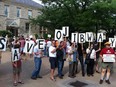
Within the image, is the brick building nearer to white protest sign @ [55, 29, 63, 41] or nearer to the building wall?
the building wall

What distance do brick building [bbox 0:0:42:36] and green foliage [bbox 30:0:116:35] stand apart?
12.3 meters

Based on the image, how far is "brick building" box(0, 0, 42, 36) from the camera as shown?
4656cm

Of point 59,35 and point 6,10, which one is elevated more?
point 6,10

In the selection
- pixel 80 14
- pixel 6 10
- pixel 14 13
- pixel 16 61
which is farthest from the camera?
pixel 14 13

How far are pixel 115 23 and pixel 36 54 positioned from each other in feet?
74.7

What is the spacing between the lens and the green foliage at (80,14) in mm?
29797

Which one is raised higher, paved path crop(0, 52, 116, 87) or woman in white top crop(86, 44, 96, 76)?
woman in white top crop(86, 44, 96, 76)

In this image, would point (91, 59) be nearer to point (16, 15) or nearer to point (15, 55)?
point (15, 55)

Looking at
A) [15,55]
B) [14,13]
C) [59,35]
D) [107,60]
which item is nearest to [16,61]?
[15,55]

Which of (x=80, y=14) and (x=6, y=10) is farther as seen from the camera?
(x=6, y=10)

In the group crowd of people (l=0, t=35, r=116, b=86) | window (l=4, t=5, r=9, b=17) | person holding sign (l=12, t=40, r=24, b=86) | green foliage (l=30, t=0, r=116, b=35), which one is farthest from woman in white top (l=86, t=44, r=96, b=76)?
window (l=4, t=5, r=9, b=17)

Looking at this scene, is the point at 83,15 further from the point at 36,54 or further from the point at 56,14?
the point at 36,54

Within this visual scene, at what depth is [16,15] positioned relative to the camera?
50094 millimetres

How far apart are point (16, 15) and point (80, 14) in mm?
21912
